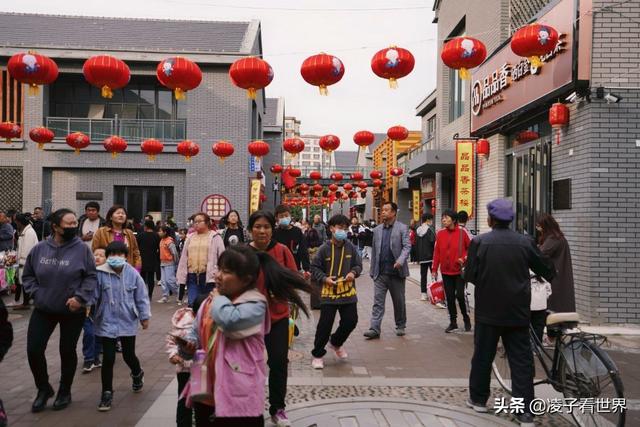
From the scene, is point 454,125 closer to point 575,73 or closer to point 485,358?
point 575,73

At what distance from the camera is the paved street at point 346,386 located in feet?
15.3

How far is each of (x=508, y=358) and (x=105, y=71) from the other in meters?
6.95

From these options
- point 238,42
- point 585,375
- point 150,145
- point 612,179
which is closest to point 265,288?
point 585,375

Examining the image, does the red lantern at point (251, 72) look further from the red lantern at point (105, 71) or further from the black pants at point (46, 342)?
the black pants at point (46, 342)

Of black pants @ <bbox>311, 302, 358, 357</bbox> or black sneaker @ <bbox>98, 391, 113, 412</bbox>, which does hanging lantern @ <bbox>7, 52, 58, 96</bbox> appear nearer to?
black sneaker @ <bbox>98, 391, 113, 412</bbox>

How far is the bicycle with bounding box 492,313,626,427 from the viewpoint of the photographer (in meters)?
4.02

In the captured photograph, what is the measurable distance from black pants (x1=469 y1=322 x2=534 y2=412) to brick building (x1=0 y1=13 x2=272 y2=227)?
52.8 feet

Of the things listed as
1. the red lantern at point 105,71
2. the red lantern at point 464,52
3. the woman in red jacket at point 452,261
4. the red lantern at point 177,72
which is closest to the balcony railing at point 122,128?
the red lantern at point 105,71

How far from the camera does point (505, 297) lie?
4.59 m

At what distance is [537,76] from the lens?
31.2ft

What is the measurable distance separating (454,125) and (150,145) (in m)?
9.23

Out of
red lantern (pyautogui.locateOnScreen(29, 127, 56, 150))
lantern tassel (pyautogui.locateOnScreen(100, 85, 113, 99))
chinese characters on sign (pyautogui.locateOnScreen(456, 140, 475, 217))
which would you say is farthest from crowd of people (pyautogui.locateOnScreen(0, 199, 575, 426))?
red lantern (pyautogui.locateOnScreen(29, 127, 56, 150))

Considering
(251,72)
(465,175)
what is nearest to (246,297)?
(251,72)

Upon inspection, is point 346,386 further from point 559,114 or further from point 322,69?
point 559,114
